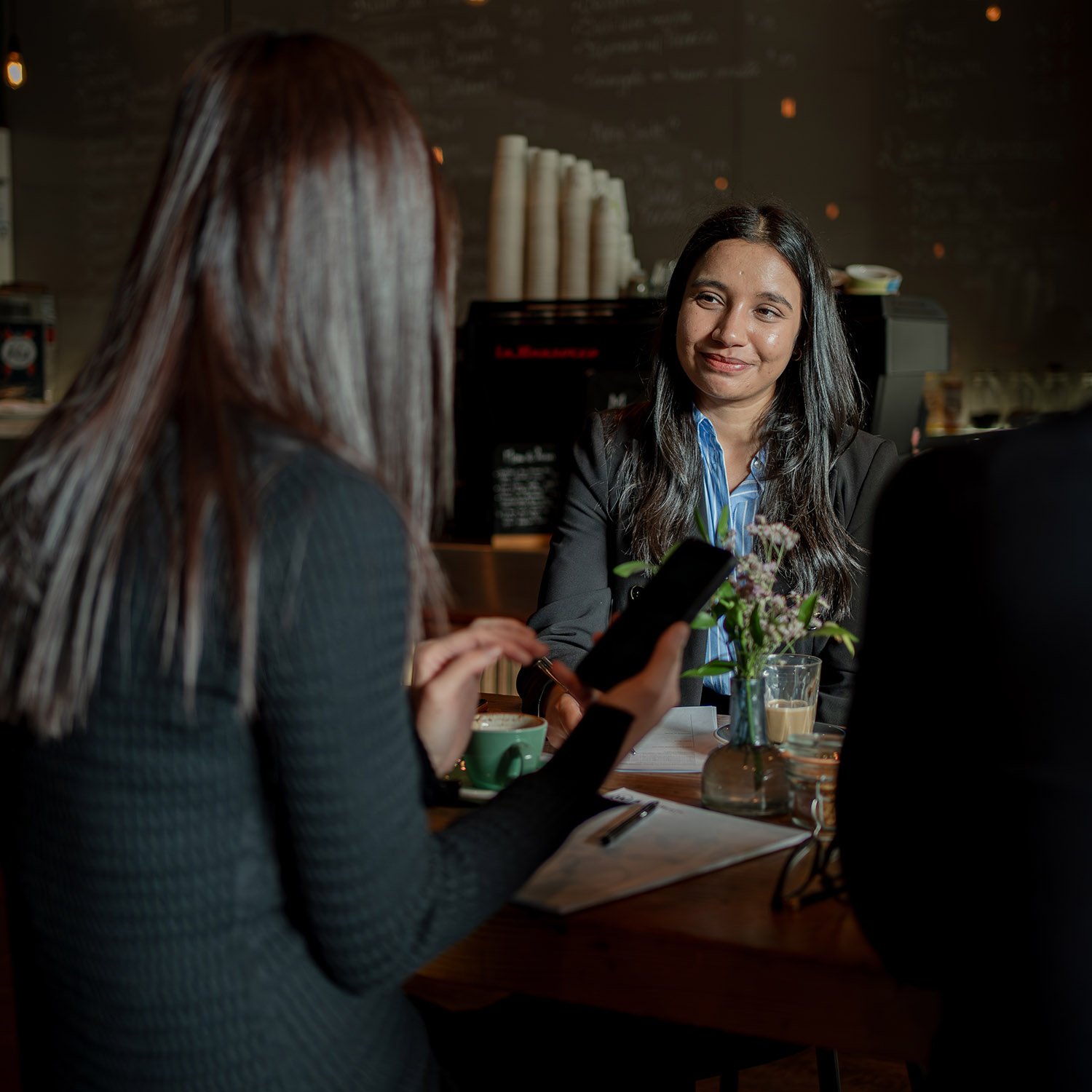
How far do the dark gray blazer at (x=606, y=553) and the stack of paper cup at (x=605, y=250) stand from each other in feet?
4.90

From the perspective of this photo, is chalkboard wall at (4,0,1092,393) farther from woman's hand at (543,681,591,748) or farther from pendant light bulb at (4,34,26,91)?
woman's hand at (543,681,591,748)

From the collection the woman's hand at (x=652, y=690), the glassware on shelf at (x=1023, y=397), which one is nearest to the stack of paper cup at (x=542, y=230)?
the glassware on shelf at (x=1023, y=397)

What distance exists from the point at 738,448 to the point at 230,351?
4.74 ft

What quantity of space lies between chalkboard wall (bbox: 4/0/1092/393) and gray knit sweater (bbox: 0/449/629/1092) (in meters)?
3.11

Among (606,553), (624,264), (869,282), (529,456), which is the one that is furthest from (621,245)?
(606,553)

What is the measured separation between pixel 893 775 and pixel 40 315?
5.10 metres

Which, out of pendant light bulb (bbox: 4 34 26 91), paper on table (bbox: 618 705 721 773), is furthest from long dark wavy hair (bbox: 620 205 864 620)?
pendant light bulb (bbox: 4 34 26 91)

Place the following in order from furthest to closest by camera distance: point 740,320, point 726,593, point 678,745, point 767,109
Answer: point 767,109
point 740,320
point 678,745
point 726,593

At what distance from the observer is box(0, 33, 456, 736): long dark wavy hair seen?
27.7 inches

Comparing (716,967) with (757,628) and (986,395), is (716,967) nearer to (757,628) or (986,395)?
(757,628)

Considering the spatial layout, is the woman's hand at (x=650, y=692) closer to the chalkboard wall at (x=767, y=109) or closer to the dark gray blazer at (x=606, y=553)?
the dark gray blazer at (x=606, y=553)

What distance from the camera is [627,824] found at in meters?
1.14

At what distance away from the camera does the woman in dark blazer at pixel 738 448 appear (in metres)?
1.94

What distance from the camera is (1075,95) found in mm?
3637
